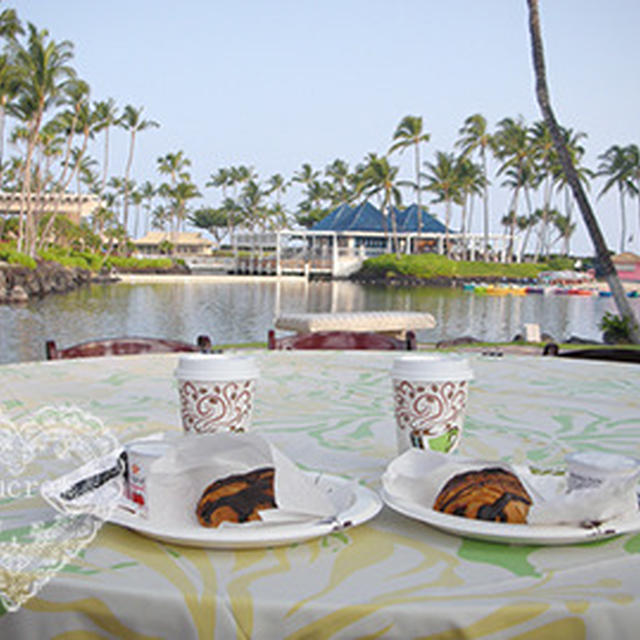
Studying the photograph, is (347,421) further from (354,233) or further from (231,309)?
(354,233)

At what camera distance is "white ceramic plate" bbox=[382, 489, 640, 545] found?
2.60 ft

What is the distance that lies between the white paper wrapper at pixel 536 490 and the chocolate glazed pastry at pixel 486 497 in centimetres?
2

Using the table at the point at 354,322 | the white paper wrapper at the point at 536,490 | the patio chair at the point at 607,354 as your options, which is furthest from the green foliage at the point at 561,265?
the white paper wrapper at the point at 536,490

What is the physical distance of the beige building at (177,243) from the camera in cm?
8063

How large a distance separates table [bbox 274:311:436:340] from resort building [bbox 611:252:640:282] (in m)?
62.4

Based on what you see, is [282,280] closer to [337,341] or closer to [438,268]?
[438,268]

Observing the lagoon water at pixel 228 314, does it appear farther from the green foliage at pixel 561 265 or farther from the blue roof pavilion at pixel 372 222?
the green foliage at pixel 561 265

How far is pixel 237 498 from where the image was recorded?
0.82 meters

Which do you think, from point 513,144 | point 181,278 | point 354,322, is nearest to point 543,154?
point 513,144

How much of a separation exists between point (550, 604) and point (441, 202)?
6931cm

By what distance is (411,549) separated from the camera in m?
0.82

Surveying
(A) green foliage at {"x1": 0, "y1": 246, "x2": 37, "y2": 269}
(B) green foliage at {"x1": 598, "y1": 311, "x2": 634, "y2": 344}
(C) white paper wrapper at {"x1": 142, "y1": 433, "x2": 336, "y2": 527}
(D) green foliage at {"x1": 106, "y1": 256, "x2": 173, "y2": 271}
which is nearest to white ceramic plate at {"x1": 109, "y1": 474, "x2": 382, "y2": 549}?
(C) white paper wrapper at {"x1": 142, "y1": 433, "x2": 336, "y2": 527}

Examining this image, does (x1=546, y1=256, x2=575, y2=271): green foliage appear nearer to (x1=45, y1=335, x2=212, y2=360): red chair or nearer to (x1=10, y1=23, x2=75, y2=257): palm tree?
(x1=10, y1=23, x2=75, y2=257): palm tree

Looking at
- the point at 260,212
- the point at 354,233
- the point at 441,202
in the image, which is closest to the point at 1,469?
the point at 354,233
